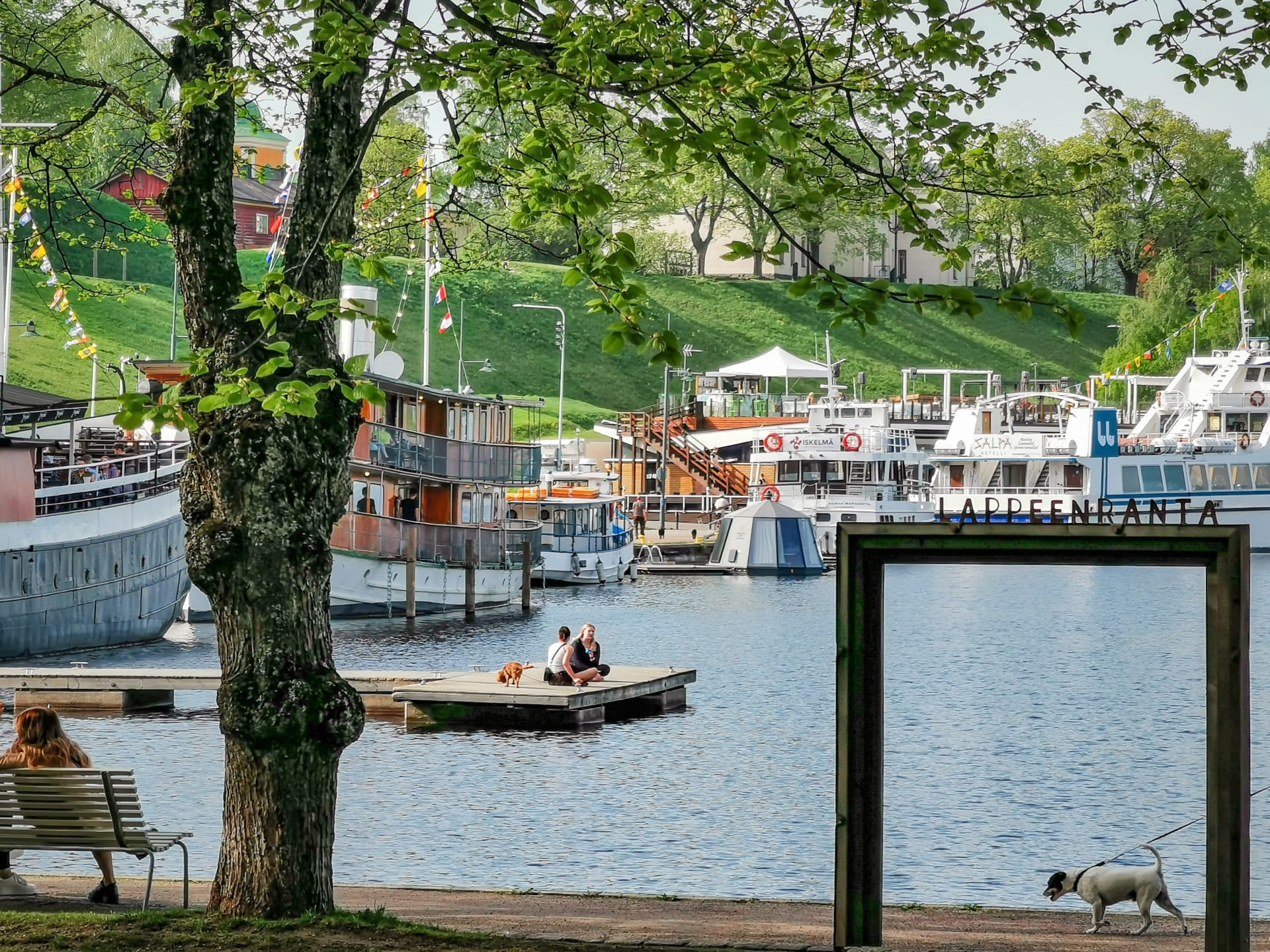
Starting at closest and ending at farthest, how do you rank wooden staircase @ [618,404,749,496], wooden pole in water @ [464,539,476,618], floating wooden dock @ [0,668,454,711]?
floating wooden dock @ [0,668,454,711], wooden pole in water @ [464,539,476,618], wooden staircase @ [618,404,749,496]

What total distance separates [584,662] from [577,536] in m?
35.0

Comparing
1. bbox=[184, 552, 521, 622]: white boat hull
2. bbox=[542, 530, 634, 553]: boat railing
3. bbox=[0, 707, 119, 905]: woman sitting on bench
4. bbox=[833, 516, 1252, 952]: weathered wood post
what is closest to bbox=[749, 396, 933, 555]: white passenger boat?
bbox=[542, 530, 634, 553]: boat railing

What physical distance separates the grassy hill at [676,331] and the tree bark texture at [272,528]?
79.9 m

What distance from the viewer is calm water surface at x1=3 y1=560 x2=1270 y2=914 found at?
17156 mm

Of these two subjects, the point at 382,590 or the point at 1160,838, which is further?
the point at 382,590

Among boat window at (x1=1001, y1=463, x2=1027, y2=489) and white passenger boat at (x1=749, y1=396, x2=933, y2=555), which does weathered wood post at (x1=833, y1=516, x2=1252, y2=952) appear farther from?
boat window at (x1=1001, y1=463, x2=1027, y2=489)

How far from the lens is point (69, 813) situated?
10430 millimetres

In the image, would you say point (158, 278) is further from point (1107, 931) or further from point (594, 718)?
point (1107, 931)

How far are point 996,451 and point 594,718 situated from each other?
178 feet

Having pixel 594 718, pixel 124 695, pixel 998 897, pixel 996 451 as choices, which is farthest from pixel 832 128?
pixel 996 451

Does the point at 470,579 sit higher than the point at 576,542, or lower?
lower

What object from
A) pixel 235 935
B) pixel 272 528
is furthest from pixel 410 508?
pixel 235 935

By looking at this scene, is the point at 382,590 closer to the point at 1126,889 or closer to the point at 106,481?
the point at 106,481

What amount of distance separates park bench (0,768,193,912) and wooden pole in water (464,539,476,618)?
3719 centimetres
